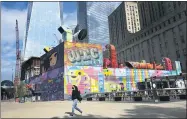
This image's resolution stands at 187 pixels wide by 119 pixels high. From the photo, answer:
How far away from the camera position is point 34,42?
139 metres

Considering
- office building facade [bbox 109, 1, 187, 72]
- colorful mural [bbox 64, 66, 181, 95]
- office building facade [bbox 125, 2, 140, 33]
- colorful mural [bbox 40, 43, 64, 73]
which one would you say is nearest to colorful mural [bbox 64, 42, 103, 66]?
colorful mural [bbox 64, 66, 181, 95]

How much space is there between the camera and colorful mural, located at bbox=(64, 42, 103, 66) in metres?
42.0

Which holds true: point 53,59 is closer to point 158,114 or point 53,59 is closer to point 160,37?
point 158,114

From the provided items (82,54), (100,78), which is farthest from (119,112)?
(100,78)

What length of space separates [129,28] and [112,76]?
4063 inches

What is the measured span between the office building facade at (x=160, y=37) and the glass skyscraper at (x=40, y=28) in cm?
4996

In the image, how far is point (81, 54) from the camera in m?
43.5

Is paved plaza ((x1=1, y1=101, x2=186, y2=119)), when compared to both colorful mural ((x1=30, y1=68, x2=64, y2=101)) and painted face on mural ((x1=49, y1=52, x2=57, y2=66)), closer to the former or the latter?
colorful mural ((x1=30, y1=68, x2=64, y2=101))

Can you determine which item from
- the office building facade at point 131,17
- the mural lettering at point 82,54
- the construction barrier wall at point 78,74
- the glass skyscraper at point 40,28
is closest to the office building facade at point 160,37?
the office building facade at point 131,17

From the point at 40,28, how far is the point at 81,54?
10438 centimetres

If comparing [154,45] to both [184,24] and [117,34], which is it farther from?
[117,34]

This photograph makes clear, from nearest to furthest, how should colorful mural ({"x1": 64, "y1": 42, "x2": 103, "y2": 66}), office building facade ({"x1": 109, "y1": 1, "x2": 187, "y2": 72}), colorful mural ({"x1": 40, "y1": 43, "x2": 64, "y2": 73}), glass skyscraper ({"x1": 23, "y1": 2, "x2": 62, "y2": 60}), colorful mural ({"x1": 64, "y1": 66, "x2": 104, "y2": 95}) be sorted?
1. colorful mural ({"x1": 64, "y1": 66, "x2": 104, "y2": 95})
2. colorful mural ({"x1": 64, "y1": 42, "x2": 103, "y2": 66})
3. colorful mural ({"x1": 40, "y1": 43, "x2": 64, "y2": 73})
4. office building facade ({"x1": 109, "y1": 1, "x2": 187, "y2": 72})
5. glass skyscraper ({"x1": 23, "y1": 2, "x2": 62, "y2": 60})

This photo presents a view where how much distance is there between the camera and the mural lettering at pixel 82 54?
1669 inches

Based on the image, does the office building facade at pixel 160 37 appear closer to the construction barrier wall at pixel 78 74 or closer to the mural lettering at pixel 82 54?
the construction barrier wall at pixel 78 74
